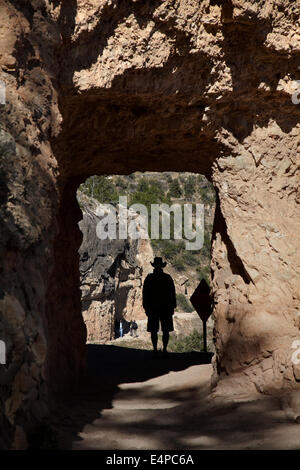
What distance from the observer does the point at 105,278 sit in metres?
19.2

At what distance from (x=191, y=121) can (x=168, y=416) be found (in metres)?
3.05

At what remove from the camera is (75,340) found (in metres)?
7.12

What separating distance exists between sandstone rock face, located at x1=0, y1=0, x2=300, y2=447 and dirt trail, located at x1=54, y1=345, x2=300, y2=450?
42 cm

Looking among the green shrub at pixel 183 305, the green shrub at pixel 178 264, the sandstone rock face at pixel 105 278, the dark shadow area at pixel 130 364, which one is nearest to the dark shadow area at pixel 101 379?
the dark shadow area at pixel 130 364

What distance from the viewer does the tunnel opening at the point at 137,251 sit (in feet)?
61.2

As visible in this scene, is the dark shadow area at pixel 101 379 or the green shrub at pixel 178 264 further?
the green shrub at pixel 178 264

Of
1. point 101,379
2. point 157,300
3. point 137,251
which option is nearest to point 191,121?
point 101,379

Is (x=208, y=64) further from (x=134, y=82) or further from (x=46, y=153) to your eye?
(x=46, y=153)

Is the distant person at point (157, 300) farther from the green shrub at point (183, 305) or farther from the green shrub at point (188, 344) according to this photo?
the green shrub at point (183, 305)

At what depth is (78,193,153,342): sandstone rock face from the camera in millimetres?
18312

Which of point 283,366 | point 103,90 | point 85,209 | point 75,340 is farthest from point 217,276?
point 85,209

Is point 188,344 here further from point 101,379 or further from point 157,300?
point 101,379

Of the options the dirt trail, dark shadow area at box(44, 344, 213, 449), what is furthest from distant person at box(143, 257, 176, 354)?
the dirt trail

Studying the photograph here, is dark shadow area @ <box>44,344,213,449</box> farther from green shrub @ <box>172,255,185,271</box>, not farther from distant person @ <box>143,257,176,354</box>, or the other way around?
green shrub @ <box>172,255,185,271</box>
